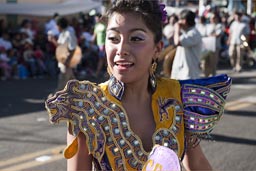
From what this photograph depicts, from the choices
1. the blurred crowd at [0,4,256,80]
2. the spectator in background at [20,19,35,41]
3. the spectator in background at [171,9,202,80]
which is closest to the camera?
the spectator in background at [171,9,202,80]

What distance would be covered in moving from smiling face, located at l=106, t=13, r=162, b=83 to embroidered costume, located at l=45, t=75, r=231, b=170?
13cm

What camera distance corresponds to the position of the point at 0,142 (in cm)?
614

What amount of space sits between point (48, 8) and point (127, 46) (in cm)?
1427

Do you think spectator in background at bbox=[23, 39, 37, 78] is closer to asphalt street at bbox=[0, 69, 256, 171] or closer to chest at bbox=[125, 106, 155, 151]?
asphalt street at bbox=[0, 69, 256, 171]

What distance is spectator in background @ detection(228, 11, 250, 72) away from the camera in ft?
44.0

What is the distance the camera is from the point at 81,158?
6.17 feet

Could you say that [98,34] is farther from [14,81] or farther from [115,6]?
[115,6]

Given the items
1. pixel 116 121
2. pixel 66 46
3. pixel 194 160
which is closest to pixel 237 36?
pixel 66 46

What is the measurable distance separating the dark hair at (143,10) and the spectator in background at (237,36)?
38.6 ft

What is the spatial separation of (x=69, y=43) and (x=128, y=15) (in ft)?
22.9

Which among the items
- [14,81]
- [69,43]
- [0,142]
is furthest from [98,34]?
[0,142]

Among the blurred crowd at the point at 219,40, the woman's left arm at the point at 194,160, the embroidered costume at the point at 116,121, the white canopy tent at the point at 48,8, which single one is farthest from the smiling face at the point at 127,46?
the white canopy tent at the point at 48,8

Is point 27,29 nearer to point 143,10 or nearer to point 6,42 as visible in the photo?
point 6,42

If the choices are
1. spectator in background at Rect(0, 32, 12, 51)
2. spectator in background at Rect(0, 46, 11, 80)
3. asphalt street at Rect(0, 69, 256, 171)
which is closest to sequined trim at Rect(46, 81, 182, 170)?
asphalt street at Rect(0, 69, 256, 171)
